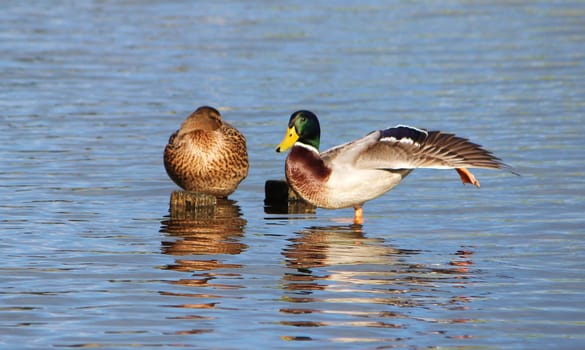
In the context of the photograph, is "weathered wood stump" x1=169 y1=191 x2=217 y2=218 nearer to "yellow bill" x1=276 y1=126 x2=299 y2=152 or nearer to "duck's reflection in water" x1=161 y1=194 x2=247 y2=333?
"duck's reflection in water" x1=161 y1=194 x2=247 y2=333

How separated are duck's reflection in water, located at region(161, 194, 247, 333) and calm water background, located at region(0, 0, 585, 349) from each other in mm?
29

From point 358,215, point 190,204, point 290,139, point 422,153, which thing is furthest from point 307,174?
point 190,204

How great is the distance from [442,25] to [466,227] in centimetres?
1230

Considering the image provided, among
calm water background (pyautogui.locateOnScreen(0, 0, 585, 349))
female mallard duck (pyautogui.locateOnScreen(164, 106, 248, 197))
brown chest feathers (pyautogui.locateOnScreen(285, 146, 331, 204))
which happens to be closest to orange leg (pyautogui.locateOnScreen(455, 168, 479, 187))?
calm water background (pyautogui.locateOnScreen(0, 0, 585, 349))

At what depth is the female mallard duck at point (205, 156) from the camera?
11.1 metres

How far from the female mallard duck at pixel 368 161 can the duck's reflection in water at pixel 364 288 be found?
1.17 feet

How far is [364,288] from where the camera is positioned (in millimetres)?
8164

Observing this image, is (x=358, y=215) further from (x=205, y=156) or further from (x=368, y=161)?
(x=205, y=156)

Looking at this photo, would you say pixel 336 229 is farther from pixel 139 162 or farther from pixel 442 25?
pixel 442 25

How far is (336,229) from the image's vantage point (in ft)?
33.7

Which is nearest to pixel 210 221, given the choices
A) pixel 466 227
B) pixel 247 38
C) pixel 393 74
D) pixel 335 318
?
pixel 466 227

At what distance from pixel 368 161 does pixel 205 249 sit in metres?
1.44

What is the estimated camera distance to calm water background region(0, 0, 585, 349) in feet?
24.4

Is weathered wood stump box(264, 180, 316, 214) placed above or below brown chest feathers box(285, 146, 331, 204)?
below
